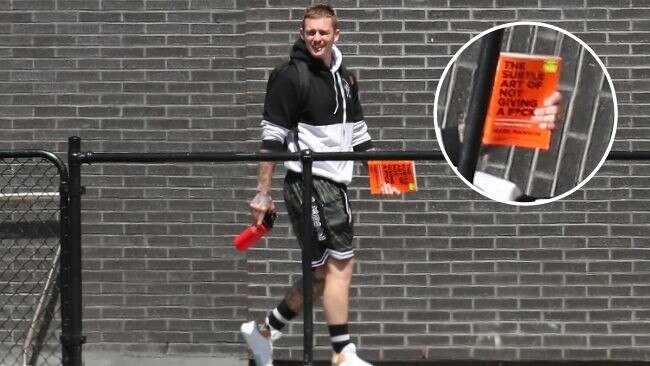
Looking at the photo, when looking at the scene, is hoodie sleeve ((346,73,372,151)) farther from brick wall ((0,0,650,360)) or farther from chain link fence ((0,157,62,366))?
chain link fence ((0,157,62,366))

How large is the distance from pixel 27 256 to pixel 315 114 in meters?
2.62

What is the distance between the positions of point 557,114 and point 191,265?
3.69 m

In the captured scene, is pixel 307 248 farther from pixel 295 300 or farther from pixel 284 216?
pixel 284 216

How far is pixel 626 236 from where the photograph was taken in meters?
8.10

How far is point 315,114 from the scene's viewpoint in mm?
6531

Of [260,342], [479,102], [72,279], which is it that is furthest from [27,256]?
[479,102]

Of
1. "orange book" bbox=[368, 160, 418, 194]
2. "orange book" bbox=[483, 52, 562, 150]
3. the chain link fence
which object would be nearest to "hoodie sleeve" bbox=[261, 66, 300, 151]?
"orange book" bbox=[368, 160, 418, 194]

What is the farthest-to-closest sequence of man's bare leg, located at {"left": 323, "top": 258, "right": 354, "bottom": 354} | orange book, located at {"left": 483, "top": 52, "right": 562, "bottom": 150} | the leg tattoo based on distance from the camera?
the leg tattoo → man's bare leg, located at {"left": 323, "top": 258, "right": 354, "bottom": 354} → orange book, located at {"left": 483, "top": 52, "right": 562, "bottom": 150}

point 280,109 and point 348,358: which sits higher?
point 280,109

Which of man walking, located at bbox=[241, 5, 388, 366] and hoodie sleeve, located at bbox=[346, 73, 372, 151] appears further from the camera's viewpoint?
hoodie sleeve, located at bbox=[346, 73, 372, 151]

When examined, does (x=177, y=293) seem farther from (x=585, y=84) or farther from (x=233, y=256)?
(x=585, y=84)

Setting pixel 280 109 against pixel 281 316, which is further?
pixel 281 316

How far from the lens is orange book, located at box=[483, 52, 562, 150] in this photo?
5098mm

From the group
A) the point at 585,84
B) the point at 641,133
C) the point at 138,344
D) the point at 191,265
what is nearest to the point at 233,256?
the point at 191,265
